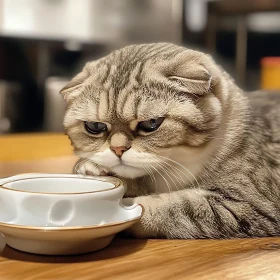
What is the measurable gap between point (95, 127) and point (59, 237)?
342 mm

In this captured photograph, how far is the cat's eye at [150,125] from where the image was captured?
102 cm

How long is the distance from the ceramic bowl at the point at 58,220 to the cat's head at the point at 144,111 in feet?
0.63

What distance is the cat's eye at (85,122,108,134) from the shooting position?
3.45 ft

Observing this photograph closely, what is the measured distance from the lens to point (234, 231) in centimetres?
99

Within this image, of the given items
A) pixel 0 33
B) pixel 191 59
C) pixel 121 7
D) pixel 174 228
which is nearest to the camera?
pixel 174 228

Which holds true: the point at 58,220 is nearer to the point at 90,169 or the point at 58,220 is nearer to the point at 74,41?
the point at 90,169

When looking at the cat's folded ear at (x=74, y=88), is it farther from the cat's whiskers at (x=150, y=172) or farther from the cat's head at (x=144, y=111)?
the cat's whiskers at (x=150, y=172)

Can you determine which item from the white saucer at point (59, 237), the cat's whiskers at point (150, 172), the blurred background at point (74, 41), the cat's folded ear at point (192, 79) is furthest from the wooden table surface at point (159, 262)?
the blurred background at point (74, 41)

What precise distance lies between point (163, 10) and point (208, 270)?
2.84 meters

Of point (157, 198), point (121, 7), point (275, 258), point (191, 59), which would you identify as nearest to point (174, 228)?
point (157, 198)

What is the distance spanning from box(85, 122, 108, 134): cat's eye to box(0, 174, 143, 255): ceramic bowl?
232 millimetres

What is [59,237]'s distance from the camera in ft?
2.53

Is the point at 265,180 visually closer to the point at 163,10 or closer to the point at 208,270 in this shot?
the point at 208,270

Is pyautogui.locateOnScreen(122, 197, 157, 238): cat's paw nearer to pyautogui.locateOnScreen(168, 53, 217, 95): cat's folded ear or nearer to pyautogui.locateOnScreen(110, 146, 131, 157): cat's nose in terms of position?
pyautogui.locateOnScreen(110, 146, 131, 157): cat's nose
